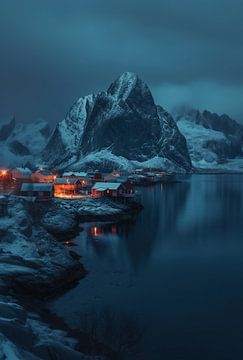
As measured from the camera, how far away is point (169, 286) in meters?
26.4

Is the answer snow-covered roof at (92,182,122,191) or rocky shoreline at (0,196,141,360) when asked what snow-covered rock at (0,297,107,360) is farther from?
snow-covered roof at (92,182,122,191)

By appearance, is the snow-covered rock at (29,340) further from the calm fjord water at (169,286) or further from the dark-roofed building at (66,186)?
the dark-roofed building at (66,186)

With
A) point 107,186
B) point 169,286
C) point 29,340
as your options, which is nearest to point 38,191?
point 107,186

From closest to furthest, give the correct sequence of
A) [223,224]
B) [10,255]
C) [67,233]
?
[10,255], [67,233], [223,224]

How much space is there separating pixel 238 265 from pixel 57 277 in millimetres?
15889

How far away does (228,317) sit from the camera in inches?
837

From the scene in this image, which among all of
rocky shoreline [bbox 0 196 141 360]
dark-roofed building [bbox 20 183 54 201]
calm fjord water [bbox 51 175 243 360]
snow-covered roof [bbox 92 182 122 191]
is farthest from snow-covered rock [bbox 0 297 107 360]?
snow-covered roof [bbox 92 182 122 191]

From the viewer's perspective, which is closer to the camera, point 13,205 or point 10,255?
point 10,255

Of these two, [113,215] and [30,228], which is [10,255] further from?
[113,215]

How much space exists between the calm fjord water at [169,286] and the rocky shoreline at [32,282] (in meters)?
1.47

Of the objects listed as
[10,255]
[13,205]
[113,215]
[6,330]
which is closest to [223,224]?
[113,215]

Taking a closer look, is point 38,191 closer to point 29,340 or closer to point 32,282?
point 32,282

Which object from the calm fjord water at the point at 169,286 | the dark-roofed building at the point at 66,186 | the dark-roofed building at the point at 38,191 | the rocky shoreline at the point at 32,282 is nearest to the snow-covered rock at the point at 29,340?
the rocky shoreline at the point at 32,282

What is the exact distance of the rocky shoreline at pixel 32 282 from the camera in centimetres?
1552
